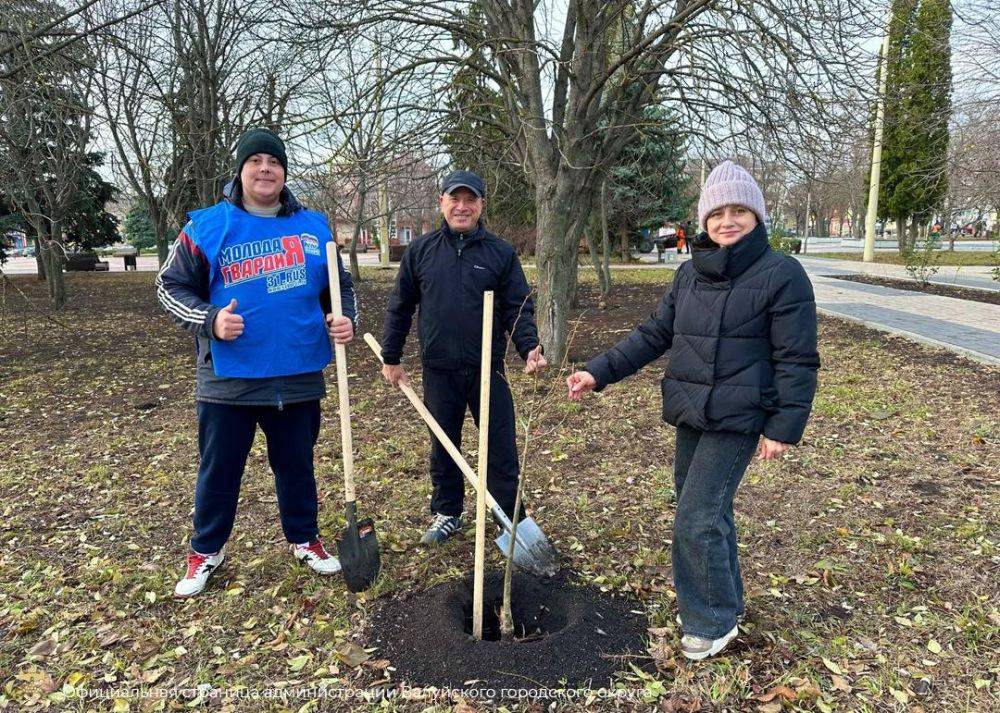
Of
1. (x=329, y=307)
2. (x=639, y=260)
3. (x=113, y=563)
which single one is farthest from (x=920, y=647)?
(x=639, y=260)

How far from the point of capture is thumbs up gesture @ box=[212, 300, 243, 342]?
2.76 m

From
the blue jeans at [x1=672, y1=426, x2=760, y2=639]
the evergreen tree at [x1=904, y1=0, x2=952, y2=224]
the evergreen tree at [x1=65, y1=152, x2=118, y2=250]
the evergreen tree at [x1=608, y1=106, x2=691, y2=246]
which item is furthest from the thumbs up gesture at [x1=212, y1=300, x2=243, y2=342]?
the evergreen tree at [x1=65, y1=152, x2=118, y2=250]

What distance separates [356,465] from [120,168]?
48.6 ft

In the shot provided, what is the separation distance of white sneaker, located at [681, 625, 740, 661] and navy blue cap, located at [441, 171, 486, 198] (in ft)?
7.10

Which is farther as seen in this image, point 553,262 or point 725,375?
point 553,262

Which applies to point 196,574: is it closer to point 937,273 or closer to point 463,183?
point 463,183

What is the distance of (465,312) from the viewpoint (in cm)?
332

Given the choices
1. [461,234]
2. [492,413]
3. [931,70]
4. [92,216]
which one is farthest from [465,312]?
[92,216]

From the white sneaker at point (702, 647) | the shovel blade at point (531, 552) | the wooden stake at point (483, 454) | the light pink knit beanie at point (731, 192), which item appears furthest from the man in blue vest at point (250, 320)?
the white sneaker at point (702, 647)

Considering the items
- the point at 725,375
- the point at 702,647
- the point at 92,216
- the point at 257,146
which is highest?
the point at 92,216

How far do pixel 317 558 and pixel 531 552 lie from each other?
1.05 m

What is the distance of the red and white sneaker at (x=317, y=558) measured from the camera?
10.8 feet

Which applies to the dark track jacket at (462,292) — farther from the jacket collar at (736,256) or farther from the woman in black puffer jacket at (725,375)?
the jacket collar at (736,256)

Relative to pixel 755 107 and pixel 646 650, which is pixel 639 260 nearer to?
pixel 755 107
